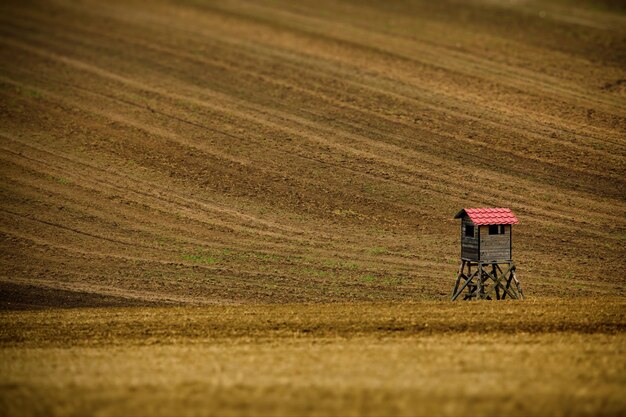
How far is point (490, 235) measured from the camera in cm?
2453

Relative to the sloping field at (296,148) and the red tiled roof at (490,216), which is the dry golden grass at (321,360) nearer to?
the red tiled roof at (490,216)

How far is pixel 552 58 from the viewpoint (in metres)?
44.1

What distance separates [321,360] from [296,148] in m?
19.8

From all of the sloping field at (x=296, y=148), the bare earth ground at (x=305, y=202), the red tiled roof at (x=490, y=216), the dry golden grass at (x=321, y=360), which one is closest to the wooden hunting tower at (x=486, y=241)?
the red tiled roof at (x=490, y=216)

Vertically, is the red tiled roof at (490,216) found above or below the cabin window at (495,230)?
above

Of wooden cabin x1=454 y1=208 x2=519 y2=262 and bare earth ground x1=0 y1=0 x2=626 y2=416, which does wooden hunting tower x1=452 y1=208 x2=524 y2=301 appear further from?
bare earth ground x1=0 y1=0 x2=626 y2=416

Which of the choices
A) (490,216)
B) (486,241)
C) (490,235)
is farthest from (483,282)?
(490,216)

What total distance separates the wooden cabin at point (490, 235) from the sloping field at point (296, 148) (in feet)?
7.15

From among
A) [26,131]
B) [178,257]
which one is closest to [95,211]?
[178,257]

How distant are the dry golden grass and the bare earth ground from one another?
0.08 meters

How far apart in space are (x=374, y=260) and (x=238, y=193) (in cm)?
670

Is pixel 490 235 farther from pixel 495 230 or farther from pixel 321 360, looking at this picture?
pixel 321 360

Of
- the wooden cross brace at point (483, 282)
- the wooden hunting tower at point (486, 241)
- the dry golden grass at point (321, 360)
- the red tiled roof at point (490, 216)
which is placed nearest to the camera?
the dry golden grass at point (321, 360)

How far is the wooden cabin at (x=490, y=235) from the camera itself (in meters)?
24.4
